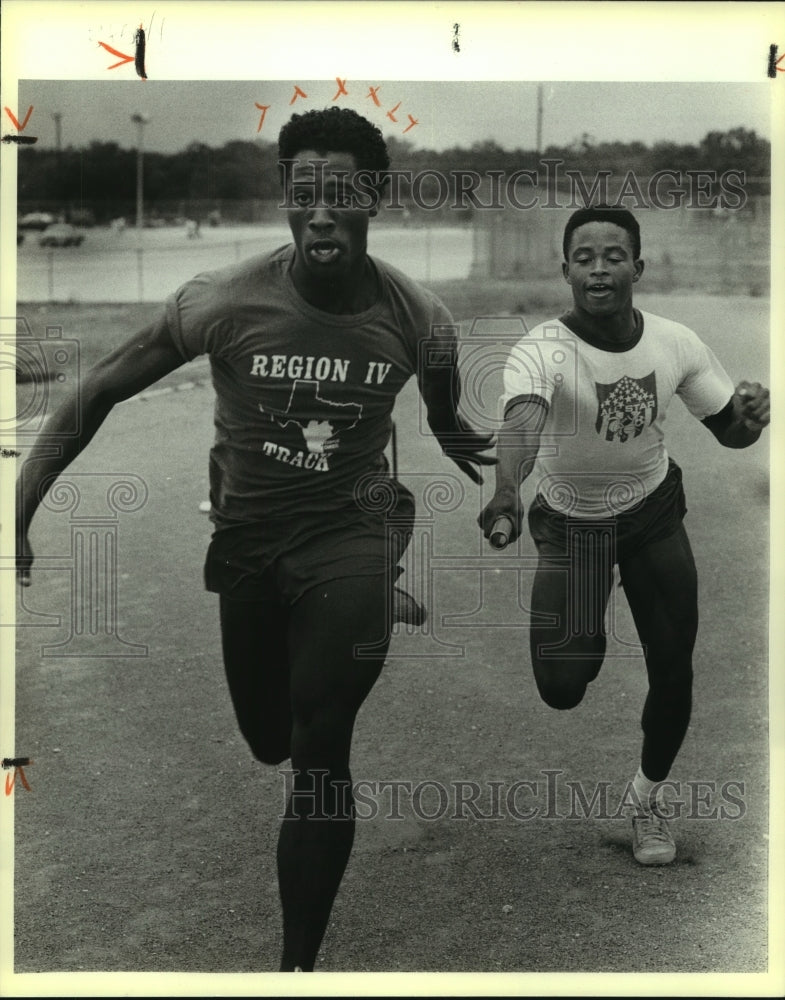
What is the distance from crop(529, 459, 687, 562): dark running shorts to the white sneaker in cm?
85

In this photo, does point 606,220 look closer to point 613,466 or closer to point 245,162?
point 613,466

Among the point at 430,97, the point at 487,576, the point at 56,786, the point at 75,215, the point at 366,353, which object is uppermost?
the point at 430,97

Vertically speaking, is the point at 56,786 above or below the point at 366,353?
below

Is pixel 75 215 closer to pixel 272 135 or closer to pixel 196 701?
pixel 272 135

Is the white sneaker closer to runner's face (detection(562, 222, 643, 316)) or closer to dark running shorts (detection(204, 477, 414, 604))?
dark running shorts (detection(204, 477, 414, 604))

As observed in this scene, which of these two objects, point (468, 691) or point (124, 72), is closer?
point (124, 72)

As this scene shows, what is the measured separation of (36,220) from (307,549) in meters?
1.41

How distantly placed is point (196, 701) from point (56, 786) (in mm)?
536

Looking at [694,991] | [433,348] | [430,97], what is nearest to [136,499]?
[433,348]

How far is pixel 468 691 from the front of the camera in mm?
5652

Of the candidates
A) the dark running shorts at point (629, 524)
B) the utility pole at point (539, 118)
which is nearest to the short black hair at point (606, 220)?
the utility pole at point (539, 118)

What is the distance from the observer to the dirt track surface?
17.3 ft

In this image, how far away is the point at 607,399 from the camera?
5.28m

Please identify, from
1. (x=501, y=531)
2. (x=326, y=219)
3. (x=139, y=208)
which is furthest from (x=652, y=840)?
(x=139, y=208)
